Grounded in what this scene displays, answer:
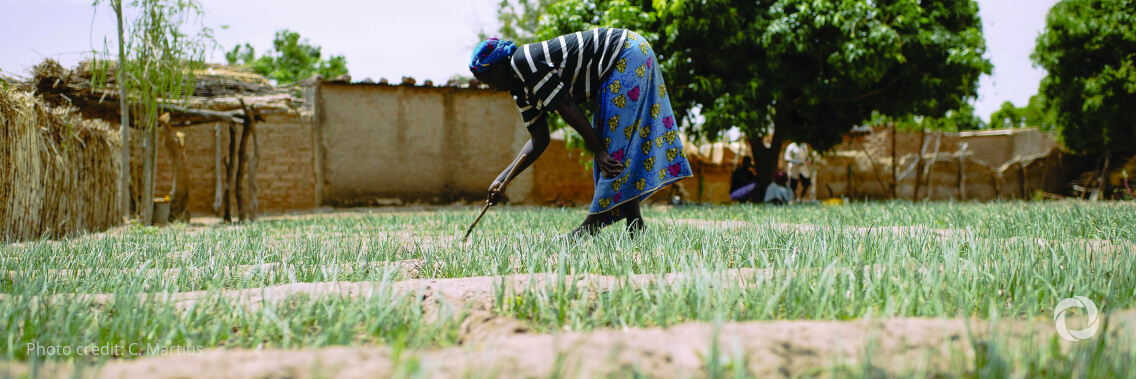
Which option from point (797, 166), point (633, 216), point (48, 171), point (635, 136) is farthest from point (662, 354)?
point (797, 166)

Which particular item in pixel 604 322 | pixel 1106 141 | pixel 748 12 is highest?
pixel 748 12

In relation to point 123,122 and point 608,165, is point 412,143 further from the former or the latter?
point 608,165

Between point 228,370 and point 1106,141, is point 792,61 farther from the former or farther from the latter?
point 228,370

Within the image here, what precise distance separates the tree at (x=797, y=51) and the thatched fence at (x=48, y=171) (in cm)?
620

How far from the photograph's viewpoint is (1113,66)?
46.9 ft

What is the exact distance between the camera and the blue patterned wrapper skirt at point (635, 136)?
3.26 metres

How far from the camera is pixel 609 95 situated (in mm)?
3295

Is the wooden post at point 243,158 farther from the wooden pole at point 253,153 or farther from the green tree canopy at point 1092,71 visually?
the green tree canopy at point 1092,71

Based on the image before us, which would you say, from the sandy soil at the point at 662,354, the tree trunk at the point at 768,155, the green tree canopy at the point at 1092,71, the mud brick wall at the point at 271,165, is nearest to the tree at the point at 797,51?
the tree trunk at the point at 768,155

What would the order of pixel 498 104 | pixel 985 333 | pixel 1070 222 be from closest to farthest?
pixel 985 333, pixel 1070 222, pixel 498 104

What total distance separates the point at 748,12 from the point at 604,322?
9.48 metres

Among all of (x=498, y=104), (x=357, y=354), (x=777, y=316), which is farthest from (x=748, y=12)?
(x=357, y=354)

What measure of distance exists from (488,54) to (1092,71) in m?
16.7

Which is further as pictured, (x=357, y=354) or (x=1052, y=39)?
(x=1052, y=39)
